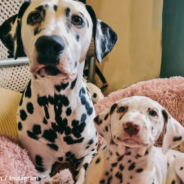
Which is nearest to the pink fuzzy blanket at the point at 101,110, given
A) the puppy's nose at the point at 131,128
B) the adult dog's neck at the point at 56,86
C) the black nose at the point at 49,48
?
the adult dog's neck at the point at 56,86

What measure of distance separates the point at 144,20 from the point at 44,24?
1.35m

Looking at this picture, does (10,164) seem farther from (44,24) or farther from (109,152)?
(44,24)

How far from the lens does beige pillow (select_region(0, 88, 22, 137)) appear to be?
1.54 metres

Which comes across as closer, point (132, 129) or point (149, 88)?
point (132, 129)

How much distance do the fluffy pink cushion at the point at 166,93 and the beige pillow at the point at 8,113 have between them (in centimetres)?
70

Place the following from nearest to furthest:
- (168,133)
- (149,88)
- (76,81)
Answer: (168,133)
(76,81)
(149,88)

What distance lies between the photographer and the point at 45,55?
3.27ft

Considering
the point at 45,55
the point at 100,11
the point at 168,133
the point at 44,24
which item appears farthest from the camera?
the point at 100,11

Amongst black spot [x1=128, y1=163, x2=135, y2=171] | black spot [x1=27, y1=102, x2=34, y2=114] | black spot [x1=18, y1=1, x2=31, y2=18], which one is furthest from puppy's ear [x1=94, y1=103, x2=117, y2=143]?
black spot [x1=18, y1=1, x2=31, y2=18]

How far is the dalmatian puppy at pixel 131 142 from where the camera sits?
1090 mm

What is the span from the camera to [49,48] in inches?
38.3

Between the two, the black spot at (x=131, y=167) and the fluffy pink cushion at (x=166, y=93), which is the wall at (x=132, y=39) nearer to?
the fluffy pink cushion at (x=166, y=93)

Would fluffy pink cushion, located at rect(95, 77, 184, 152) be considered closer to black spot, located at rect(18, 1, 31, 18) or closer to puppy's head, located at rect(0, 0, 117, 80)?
puppy's head, located at rect(0, 0, 117, 80)

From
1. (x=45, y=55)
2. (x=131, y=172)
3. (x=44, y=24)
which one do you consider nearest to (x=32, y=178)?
(x=131, y=172)
